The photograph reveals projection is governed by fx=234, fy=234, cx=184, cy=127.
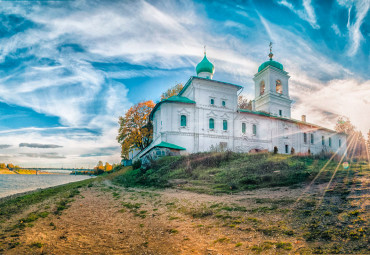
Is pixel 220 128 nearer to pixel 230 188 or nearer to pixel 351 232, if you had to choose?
pixel 230 188

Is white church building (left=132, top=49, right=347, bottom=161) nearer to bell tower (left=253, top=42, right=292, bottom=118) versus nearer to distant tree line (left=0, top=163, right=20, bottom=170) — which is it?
bell tower (left=253, top=42, right=292, bottom=118)

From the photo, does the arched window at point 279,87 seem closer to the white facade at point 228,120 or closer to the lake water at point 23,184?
the white facade at point 228,120

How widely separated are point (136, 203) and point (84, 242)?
352 centimetres

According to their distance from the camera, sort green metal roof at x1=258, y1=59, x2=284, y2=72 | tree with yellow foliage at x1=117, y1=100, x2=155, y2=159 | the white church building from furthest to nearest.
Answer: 1. green metal roof at x1=258, y1=59, x2=284, y2=72
2. tree with yellow foliage at x1=117, y1=100, x2=155, y2=159
3. the white church building

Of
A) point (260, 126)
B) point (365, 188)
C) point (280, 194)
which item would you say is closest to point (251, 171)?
point (280, 194)

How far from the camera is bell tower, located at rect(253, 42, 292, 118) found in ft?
112

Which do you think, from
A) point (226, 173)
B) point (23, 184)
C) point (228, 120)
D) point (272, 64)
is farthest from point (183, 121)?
point (23, 184)

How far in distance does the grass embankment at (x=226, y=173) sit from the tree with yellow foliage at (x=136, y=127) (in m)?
15.0

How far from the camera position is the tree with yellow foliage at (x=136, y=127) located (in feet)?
105

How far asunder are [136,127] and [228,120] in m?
12.8

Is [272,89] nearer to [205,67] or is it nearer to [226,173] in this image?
[205,67]

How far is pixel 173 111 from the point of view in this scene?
25.4 meters

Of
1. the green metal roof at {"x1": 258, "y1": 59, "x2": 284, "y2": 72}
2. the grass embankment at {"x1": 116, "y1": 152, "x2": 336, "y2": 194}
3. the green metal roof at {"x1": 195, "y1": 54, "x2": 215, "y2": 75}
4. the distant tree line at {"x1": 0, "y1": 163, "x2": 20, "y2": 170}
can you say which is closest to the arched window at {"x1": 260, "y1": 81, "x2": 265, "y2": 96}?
the green metal roof at {"x1": 258, "y1": 59, "x2": 284, "y2": 72}

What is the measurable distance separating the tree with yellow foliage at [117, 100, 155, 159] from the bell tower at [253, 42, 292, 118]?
16536mm
